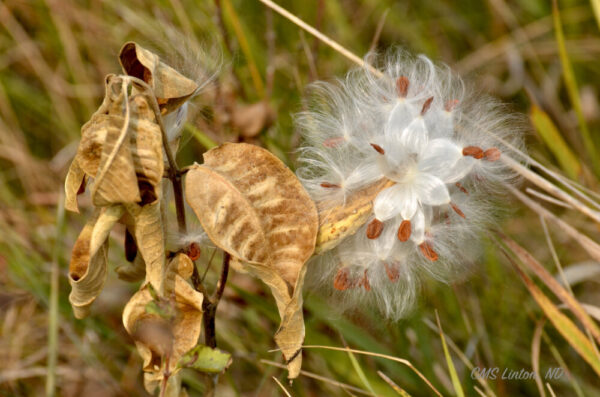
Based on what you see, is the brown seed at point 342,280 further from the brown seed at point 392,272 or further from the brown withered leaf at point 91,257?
the brown withered leaf at point 91,257

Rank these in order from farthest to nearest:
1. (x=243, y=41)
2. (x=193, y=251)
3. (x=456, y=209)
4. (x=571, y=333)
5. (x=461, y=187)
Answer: (x=243, y=41)
(x=571, y=333)
(x=461, y=187)
(x=456, y=209)
(x=193, y=251)

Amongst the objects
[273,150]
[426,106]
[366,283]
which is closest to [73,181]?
[366,283]

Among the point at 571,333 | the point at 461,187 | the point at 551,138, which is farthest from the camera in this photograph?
the point at 551,138

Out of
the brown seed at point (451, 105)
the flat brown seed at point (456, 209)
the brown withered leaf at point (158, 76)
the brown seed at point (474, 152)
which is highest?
the brown withered leaf at point (158, 76)

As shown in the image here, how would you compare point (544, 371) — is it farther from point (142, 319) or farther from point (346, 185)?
point (142, 319)

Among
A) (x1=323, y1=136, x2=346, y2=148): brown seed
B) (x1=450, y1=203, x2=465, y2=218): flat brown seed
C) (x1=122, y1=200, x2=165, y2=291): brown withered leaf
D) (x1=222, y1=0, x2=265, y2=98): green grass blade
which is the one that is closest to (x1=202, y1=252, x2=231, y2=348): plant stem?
(x1=122, y1=200, x2=165, y2=291): brown withered leaf

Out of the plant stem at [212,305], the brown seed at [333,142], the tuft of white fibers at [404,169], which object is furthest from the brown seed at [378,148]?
the plant stem at [212,305]

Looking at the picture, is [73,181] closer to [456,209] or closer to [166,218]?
[166,218]
